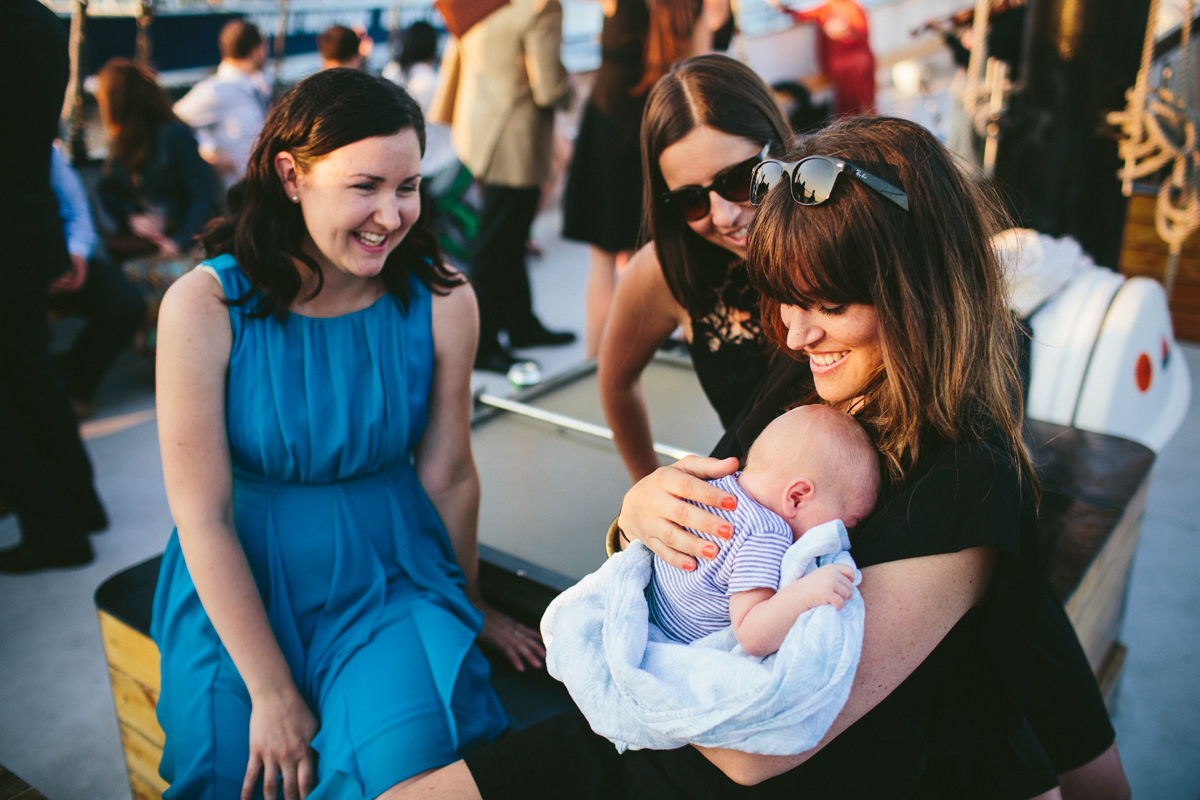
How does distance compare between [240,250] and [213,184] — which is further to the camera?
[213,184]

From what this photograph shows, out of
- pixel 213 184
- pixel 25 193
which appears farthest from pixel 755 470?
pixel 213 184

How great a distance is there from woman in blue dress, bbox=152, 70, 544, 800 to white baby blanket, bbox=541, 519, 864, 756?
1.30 ft

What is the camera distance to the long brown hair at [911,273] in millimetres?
994

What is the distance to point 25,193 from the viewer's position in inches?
98.5

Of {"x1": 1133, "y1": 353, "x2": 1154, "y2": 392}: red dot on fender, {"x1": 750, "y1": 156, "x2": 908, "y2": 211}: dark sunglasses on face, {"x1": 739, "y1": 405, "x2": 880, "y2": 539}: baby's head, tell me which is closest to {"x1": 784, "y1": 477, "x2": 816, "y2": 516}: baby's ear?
{"x1": 739, "y1": 405, "x2": 880, "y2": 539}: baby's head

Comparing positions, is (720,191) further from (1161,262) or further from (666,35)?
(1161,262)

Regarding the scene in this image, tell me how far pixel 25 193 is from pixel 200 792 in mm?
1986

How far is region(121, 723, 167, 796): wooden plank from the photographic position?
1.73m

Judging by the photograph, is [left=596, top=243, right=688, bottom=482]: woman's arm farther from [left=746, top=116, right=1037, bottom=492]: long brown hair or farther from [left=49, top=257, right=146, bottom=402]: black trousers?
[left=49, top=257, right=146, bottom=402]: black trousers

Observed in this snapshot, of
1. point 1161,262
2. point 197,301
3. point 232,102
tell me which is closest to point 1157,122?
point 1161,262

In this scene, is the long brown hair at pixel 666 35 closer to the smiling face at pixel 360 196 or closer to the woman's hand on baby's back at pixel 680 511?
the smiling face at pixel 360 196

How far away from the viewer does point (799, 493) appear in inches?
40.7

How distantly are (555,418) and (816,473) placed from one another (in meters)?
1.56

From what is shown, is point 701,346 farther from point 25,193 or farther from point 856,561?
point 25,193
